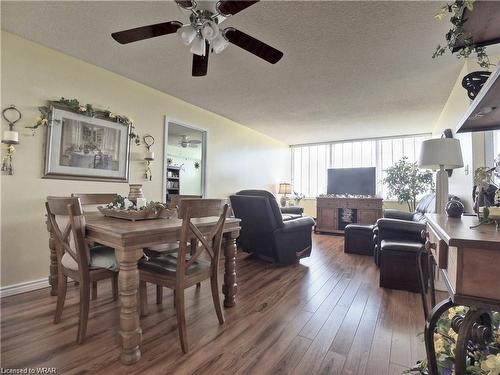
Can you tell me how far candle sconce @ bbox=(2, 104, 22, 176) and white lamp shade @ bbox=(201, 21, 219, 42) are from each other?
2.06 m

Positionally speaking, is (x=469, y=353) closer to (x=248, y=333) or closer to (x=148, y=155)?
(x=248, y=333)

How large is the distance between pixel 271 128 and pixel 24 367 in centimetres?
542

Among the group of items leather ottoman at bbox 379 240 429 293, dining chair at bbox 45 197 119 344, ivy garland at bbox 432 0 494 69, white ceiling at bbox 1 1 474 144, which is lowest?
leather ottoman at bbox 379 240 429 293

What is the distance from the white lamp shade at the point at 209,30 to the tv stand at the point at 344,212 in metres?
5.20

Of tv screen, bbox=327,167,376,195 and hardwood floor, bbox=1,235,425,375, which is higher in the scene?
tv screen, bbox=327,167,376,195

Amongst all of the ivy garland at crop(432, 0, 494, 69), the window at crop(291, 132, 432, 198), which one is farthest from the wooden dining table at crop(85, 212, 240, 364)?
the window at crop(291, 132, 432, 198)

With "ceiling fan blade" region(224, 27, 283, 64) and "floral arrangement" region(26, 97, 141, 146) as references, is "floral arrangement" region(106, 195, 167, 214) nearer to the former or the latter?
"floral arrangement" region(26, 97, 141, 146)

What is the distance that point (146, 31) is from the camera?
6.03 feet

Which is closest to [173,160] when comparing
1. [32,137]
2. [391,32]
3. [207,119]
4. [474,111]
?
[207,119]

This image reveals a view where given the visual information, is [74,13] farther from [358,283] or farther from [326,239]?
[326,239]

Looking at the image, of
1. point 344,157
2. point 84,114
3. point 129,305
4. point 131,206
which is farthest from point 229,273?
point 344,157

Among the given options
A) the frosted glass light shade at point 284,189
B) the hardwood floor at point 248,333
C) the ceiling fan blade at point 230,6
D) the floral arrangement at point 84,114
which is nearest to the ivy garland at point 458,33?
the ceiling fan blade at point 230,6

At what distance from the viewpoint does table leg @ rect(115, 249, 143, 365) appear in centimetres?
149

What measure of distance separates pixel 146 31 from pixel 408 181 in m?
5.64
